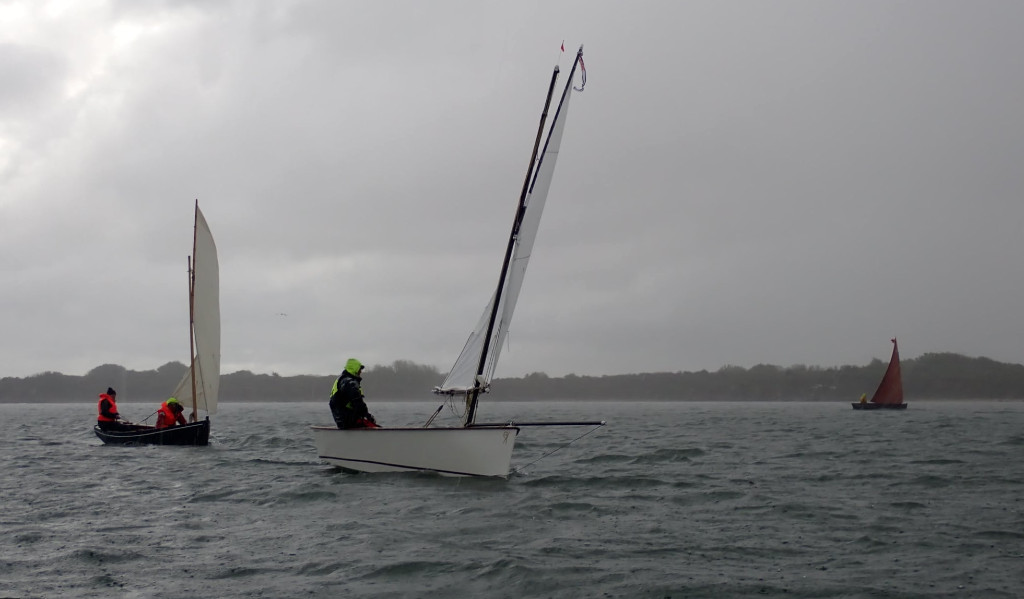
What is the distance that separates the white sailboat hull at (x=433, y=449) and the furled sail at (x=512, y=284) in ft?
4.86

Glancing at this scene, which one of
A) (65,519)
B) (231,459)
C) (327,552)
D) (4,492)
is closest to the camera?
(327,552)

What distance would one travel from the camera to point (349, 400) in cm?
1862

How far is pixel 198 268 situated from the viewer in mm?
29266

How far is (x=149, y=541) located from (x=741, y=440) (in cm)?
2696

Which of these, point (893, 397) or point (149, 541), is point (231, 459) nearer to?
point (149, 541)

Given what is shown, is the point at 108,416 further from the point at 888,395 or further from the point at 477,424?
the point at 888,395

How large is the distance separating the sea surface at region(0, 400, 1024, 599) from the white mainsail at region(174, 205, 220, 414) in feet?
23.5

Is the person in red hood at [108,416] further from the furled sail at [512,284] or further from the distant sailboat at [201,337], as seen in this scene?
the furled sail at [512,284]

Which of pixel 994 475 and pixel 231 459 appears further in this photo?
pixel 231 459

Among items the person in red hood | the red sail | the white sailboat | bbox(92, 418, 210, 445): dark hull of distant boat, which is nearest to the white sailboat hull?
the white sailboat

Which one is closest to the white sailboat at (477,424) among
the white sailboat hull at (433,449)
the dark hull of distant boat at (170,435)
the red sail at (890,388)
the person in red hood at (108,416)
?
the white sailboat hull at (433,449)

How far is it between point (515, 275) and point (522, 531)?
6.93 metres

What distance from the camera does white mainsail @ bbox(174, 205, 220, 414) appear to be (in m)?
29.2

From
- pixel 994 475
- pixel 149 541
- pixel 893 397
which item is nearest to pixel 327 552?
pixel 149 541
